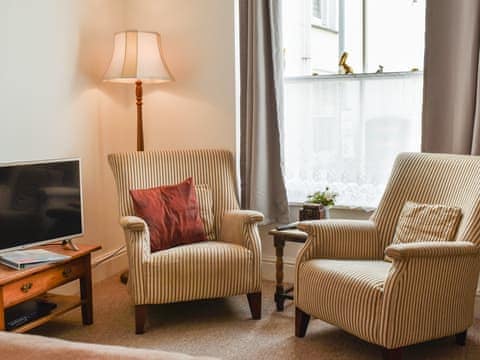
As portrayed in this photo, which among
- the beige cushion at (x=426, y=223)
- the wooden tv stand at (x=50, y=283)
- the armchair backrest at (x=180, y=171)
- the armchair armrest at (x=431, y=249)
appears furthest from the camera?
the armchair backrest at (x=180, y=171)

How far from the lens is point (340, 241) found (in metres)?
3.04

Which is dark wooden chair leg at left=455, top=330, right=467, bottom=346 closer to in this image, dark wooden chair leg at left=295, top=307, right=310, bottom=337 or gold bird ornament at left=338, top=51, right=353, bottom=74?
dark wooden chair leg at left=295, top=307, right=310, bottom=337

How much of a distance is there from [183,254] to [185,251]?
0.10ft

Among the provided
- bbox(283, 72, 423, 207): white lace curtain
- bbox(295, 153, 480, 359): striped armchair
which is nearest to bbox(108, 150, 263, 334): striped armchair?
bbox(295, 153, 480, 359): striped armchair

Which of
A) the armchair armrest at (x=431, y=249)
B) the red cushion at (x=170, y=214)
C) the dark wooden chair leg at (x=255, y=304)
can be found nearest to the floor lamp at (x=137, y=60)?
the red cushion at (x=170, y=214)

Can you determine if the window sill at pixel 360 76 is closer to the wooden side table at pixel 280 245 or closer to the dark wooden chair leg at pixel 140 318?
the wooden side table at pixel 280 245

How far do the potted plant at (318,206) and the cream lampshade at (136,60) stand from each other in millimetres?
1283

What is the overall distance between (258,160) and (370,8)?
1210 millimetres

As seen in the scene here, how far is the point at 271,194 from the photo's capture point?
3.94m

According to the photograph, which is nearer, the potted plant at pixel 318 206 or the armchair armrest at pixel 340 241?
the armchair armrest at pixel 340 241

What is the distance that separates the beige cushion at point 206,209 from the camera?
363 centimetres

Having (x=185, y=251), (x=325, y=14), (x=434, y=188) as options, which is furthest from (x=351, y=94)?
(x=185, y=251)

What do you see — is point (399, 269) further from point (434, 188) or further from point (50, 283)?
point (50, 283)

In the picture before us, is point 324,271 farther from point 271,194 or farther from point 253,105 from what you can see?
point 253,105
